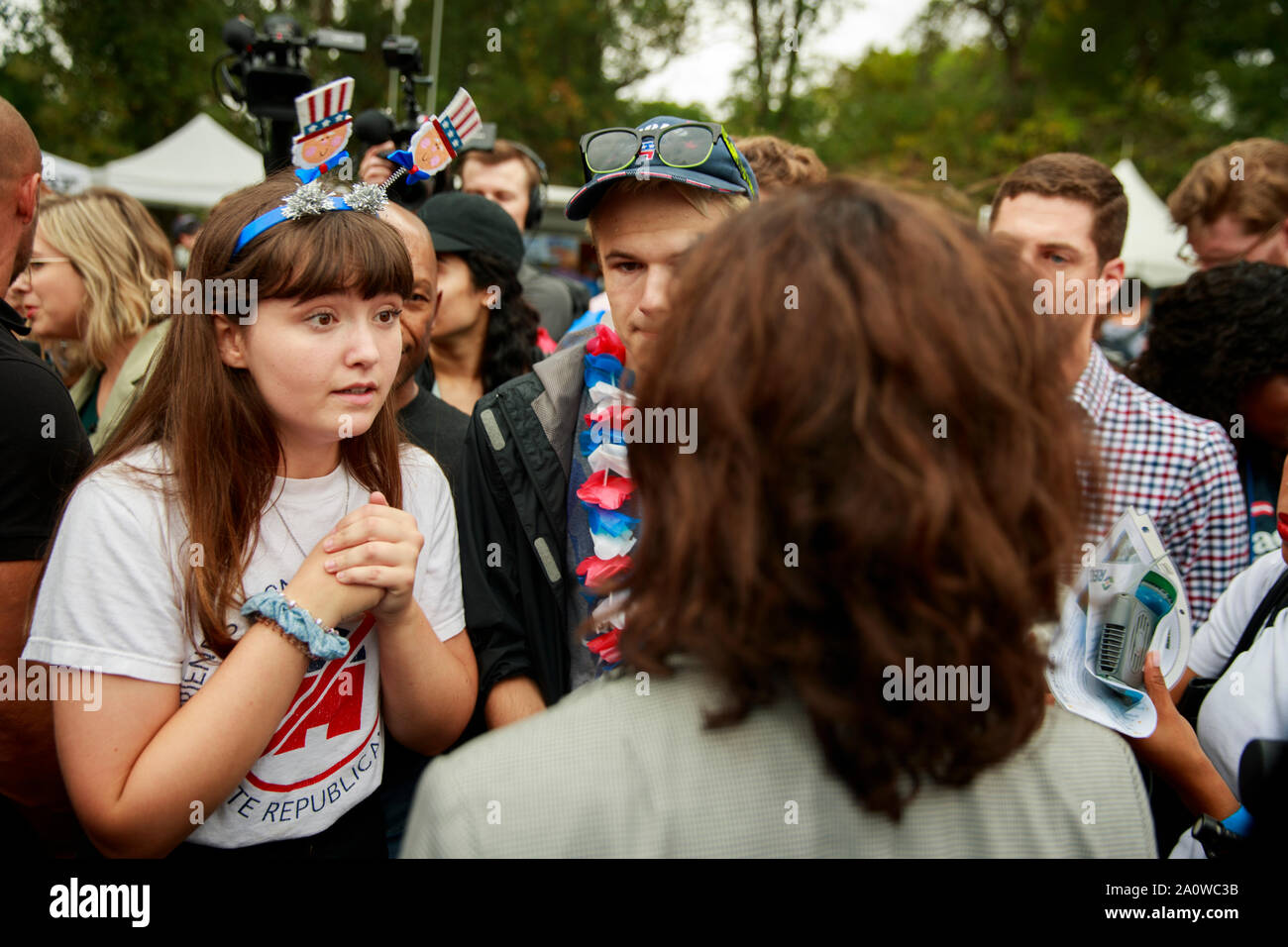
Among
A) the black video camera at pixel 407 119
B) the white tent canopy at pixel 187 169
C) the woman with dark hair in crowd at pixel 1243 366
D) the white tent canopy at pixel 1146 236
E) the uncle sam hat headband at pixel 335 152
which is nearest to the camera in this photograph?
the uncle sam hat headband at pixel 335 152

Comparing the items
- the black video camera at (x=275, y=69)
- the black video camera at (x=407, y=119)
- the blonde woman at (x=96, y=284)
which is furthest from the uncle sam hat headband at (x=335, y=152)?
the black video camera at (x=275, y=69)

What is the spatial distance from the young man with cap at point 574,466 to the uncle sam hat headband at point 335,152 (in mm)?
466

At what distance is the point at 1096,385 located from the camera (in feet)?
8.32

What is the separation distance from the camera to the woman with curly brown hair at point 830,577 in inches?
34.8

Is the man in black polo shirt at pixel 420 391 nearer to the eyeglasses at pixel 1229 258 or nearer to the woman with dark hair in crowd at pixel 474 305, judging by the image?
the woman with dark hair in crowd at pixel 474 305

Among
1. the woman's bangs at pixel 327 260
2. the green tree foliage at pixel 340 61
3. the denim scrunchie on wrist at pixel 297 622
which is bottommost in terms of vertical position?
the denim scrunchie on wrist at pixel 297 622

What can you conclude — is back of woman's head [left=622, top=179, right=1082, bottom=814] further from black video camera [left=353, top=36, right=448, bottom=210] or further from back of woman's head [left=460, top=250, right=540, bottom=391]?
black video camera [left=353, top=36, right=448, bottom=210]

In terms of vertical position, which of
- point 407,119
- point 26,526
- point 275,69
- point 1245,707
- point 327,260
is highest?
point 275,69

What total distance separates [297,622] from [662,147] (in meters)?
1.19

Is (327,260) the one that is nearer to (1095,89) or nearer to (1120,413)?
(1120,413)

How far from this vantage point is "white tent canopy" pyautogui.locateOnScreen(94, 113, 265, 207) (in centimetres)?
1172

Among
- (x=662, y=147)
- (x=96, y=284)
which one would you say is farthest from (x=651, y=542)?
(x=96, y=284)

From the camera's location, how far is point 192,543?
4.63 ft

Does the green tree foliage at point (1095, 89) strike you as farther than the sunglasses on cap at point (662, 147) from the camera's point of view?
Yes
